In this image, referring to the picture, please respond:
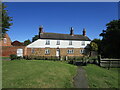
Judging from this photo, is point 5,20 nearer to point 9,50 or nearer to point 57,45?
point 9,50

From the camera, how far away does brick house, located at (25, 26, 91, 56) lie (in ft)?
101

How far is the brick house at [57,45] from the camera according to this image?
30.8 m

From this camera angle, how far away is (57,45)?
32375mm

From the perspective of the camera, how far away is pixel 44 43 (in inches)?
1233

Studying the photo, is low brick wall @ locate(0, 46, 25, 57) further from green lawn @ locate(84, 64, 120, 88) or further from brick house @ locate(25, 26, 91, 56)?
green lawn @ locate(84, 64, 120, 88)

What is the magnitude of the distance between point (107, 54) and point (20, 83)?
1020 inches

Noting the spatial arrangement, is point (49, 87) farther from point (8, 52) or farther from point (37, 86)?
point (8, 52)

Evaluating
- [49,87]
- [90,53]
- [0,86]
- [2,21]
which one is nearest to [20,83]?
[0,86]

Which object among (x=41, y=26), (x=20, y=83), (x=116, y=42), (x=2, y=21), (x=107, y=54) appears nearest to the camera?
(x=20, y=83)

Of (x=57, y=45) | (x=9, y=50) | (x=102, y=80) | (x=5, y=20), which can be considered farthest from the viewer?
(x=57, y=45)

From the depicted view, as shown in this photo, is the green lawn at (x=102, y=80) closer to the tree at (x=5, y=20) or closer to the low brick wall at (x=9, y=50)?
the tree at (x=5, y=20)

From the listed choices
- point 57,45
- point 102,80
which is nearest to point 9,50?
point 57,45

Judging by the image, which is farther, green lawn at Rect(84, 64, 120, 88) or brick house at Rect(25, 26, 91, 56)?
brick house at Rect(25, 26, 91, 56)

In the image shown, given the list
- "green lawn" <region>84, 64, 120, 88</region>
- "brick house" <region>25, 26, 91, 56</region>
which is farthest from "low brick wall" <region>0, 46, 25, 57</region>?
"green lawn" <region>84, 64, 120, 88</region>
